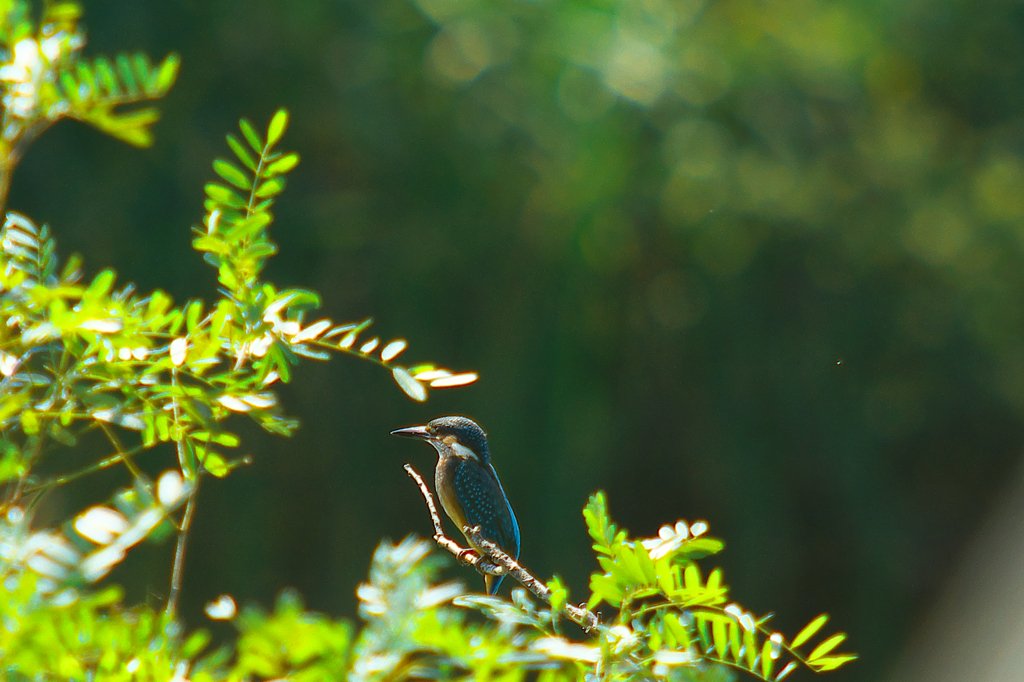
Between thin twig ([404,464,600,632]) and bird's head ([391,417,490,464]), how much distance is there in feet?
0.18

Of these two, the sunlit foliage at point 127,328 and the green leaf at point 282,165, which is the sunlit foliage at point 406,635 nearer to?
the sunlit foliage at point 127,328

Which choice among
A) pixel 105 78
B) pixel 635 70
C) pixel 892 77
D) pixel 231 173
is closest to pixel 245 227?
pixel 231 173

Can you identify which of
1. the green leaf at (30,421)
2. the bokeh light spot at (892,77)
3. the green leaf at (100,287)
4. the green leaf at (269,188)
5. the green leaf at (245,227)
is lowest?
the green leaf at (30,421)

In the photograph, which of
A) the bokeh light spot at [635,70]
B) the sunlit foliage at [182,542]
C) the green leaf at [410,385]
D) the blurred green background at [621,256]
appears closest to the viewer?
the sunlit foliage at [182,542]

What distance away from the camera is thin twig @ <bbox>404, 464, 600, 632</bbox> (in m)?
0.43

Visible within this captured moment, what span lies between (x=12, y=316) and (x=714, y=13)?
2464mm

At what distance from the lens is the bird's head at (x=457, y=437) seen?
0.56 metres

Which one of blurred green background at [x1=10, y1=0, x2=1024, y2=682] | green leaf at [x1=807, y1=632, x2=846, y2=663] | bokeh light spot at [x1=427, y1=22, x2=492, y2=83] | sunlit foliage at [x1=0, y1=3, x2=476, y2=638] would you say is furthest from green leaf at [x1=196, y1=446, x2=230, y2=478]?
bokeh light spot at [x1=427, y1=22, x2=492, y2=83]

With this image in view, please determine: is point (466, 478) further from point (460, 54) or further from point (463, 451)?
point (460, 54)

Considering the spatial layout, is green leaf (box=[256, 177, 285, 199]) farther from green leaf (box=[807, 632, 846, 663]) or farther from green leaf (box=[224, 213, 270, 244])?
green leaf (box=[807, 632, 846, 663])

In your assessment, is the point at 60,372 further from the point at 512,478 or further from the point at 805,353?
the point at 805,353

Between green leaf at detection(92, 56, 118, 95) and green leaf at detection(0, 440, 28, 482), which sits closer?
green leaf at detection(0, 440, 28, 482)

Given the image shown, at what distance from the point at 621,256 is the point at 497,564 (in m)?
2.08

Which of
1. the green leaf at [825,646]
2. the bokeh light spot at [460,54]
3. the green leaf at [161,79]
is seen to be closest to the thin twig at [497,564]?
the green leaf at [825,646]
